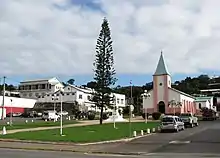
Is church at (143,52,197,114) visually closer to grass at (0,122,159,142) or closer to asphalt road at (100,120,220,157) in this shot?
grass at (0,122,159,142)

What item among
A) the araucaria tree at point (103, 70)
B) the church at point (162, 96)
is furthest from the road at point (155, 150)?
the church at point (162, 96)

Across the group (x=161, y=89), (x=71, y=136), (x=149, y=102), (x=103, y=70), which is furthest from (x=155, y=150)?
(x=149, y=102)

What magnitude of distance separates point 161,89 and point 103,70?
35400 mm

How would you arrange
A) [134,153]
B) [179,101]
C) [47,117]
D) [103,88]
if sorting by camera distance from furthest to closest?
[179,101] < [47,117] < [103,88] < [134,153]

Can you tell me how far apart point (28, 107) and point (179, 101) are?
154 ft

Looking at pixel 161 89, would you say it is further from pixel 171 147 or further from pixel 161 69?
pixel 171 147

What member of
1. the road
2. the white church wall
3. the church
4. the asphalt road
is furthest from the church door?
the road

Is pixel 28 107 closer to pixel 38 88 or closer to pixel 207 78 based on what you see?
pixel 38 88

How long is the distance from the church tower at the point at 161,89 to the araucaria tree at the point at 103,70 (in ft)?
111

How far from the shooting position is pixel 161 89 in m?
98.5

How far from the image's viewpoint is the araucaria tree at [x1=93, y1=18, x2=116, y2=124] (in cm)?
6569

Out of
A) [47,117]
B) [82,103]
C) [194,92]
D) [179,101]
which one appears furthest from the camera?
[194,92]

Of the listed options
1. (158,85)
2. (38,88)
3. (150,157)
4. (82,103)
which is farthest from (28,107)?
(150,157)

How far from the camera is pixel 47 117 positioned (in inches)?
2950
